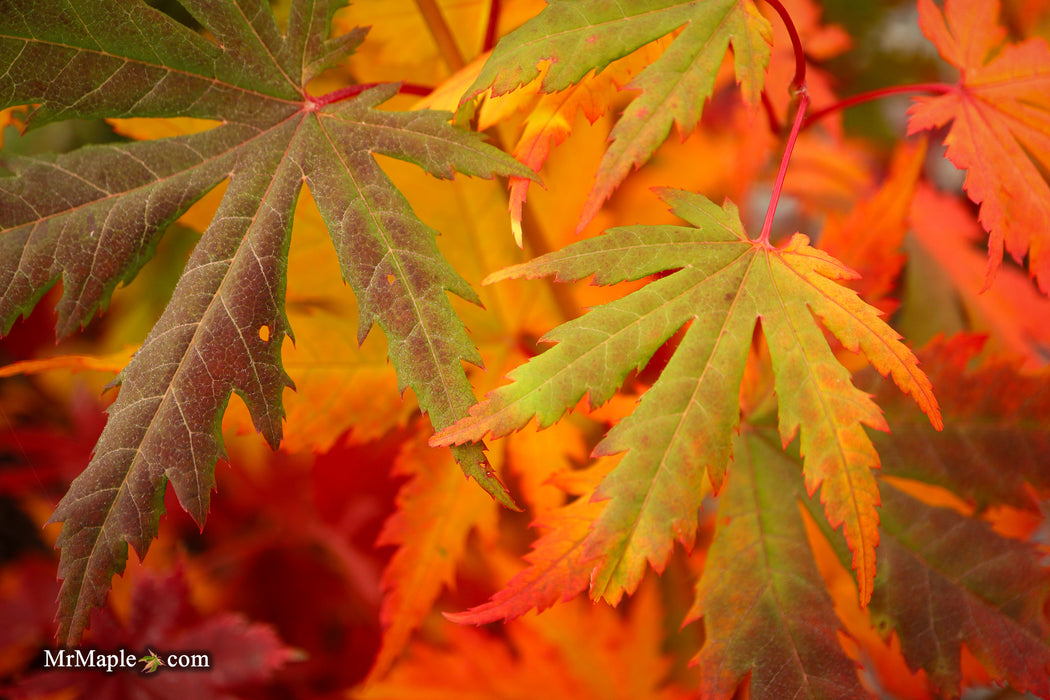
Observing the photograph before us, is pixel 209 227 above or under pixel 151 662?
above

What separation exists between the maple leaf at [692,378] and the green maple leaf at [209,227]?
74 millimetres

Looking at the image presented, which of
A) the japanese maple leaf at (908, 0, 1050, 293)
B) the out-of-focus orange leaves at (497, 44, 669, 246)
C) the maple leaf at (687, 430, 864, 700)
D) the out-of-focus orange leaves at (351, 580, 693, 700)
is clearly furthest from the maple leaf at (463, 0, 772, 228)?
the out-of-focus orange leaves at (351, 580, 693, 700)

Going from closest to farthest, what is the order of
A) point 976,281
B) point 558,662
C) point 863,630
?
point 863,630 → point 558,662 → point 976,281

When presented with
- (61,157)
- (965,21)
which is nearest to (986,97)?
(965,21)

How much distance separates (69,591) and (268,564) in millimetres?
661

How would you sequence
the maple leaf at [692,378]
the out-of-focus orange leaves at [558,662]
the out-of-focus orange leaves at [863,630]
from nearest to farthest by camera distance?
the maple leaf at [692,378] → the out-of-focus orange leaves at [863,630] → the out-of-focus orange leaves at [558,662]

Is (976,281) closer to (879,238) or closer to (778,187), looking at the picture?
(879,238)

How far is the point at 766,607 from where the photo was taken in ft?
1.80

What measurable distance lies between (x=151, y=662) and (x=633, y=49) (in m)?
0.80

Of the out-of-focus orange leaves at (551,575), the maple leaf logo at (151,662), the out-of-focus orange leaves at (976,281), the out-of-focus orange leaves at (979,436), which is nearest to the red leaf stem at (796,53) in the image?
the out-of-focus orange leaves at (979,436)

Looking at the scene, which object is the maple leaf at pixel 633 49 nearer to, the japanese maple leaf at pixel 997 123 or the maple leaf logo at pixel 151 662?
the japanese maple leaf at pixel 997 123

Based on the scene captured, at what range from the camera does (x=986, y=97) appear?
0.58 metres

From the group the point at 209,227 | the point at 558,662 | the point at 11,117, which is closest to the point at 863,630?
the point at 558,662

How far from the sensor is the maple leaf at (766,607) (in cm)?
52
